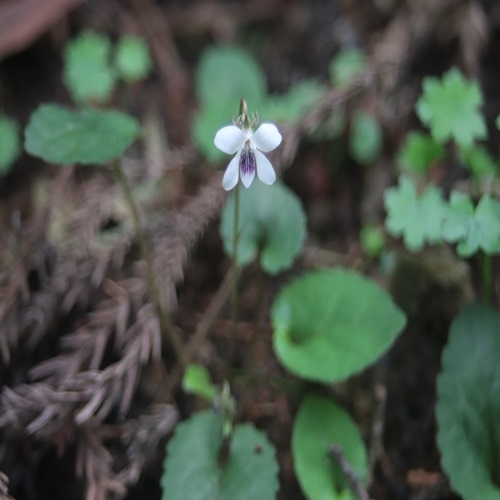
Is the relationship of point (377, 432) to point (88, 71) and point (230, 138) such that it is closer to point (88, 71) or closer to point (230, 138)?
point (230, 138)

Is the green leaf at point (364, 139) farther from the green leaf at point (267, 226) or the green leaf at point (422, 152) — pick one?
→ the green leaf at point (267, 226)

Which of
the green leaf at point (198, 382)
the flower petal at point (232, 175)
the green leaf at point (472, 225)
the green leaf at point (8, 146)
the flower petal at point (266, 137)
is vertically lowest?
the green leaf at point (198, 382)

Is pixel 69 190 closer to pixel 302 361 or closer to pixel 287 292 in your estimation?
pixel 287 292

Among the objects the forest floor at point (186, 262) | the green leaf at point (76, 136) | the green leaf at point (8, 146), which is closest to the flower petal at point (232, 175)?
the green leaf at point (76, 136)

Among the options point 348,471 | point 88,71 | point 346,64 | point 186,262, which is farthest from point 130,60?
point 348,471

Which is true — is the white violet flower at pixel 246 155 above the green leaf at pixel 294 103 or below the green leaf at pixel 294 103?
below

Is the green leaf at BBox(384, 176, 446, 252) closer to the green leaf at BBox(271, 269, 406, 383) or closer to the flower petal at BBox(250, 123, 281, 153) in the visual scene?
the green leaf at BBox(271, 269, 406, 383)

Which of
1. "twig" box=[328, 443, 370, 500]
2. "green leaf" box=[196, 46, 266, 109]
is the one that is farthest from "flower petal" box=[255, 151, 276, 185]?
"green leaf" box=[196, 46, 266, 109]
